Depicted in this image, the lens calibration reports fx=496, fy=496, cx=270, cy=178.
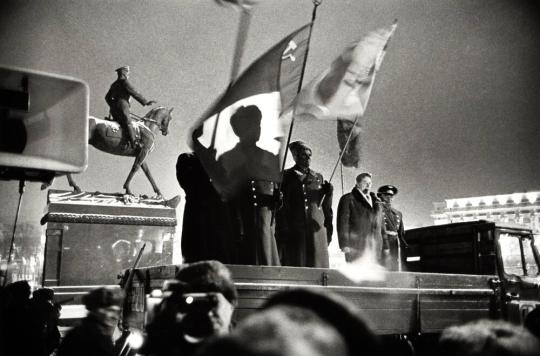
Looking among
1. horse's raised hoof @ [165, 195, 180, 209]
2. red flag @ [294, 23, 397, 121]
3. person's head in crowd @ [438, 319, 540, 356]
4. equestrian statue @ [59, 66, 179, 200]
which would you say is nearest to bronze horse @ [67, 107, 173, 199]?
equestrian statue @ [59, 66, 179, 200]

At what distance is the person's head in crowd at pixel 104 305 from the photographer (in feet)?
10.0

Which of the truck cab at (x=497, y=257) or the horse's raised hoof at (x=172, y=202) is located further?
the horse's raised hoof at (x=172, y=202)

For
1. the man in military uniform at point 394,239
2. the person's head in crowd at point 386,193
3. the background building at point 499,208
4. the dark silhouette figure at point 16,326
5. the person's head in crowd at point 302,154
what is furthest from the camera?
the background building at point 499,208

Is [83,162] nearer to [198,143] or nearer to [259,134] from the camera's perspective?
[198,143]

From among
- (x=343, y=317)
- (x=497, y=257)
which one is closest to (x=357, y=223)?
(x=497, y=257)

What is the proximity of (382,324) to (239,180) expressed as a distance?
2.12m

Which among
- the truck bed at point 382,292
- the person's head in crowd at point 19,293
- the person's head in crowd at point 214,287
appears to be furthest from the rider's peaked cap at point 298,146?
the person's head in crowd at point 214,287

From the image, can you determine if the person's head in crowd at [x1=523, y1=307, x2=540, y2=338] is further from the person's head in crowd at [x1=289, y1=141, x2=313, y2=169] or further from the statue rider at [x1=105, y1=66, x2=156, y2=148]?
the statue rider at [x1=105, y1=66, x2=156, y2=148]

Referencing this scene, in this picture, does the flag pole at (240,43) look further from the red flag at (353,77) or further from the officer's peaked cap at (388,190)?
the officer's peaked cap at (388,190)

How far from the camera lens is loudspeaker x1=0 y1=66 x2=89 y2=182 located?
2.28m

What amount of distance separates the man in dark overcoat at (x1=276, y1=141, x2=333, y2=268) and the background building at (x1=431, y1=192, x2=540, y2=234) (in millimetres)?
28062

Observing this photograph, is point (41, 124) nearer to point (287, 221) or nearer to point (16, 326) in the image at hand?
point (16, 326)

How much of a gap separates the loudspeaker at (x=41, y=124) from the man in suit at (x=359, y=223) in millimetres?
5845

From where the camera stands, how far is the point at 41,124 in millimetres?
2416
